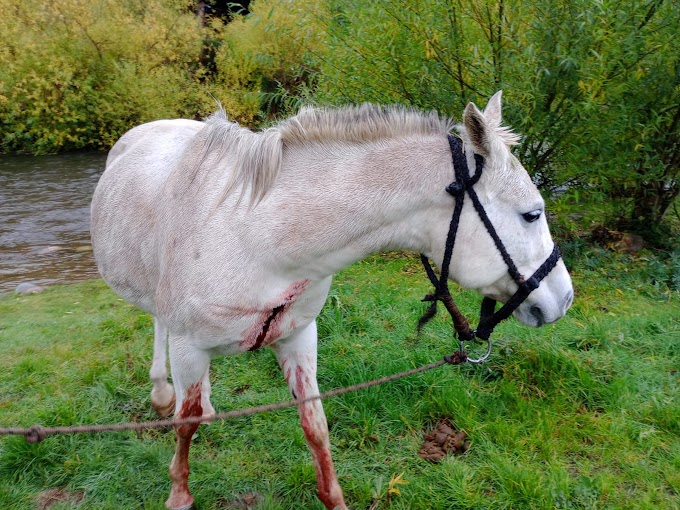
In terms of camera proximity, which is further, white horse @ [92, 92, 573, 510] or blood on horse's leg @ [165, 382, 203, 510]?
blood on horse's leg @ [165, 382, 203, 510]

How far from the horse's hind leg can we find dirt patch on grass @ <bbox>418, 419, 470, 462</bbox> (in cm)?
170

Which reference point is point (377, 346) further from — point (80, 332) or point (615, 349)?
point (80, 332)

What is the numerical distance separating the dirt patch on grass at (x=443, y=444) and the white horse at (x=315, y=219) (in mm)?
1186

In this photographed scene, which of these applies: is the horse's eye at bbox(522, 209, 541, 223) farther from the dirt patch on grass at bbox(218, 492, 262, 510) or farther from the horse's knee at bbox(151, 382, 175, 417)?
the horse's knee at bbox(151, 382, 175, 417)

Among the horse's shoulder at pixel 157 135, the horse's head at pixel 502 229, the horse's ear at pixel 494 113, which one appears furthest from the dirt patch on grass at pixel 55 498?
the horse's ear at pixel 494 113

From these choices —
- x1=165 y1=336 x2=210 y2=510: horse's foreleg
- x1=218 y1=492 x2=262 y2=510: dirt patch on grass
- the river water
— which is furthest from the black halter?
the river water

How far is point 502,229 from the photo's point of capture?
2123mm

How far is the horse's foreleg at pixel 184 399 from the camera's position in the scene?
8.27ft

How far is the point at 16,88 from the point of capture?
1384cm

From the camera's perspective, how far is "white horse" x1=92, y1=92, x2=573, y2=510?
84.0 inches

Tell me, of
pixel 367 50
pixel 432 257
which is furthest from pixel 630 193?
pixel 432 257

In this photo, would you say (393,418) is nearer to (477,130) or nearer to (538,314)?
(538,314)

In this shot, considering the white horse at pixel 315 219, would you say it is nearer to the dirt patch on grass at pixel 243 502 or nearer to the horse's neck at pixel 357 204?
the horse's neck at pixel 357 204

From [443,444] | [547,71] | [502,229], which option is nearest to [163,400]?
[443,444]
